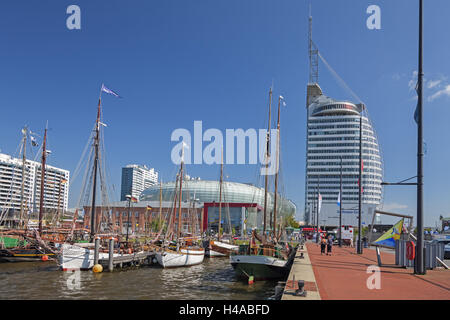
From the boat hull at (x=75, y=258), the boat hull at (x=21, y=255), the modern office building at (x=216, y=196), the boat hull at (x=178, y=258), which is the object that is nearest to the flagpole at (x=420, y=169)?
the boat hull at (x=178, y=258)

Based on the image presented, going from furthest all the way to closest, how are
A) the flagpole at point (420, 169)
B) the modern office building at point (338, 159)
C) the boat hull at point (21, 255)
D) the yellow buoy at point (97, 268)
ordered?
1. the modern office building at point (338, 159)
2. the boat hull at point (21, 255)
3. the yellow buoy at point (97, 268)
4. the flagpole at point (420, 169)

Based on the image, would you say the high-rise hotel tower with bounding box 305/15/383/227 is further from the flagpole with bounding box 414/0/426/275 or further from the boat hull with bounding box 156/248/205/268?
the flagpole with bounding box 414/0/426/275

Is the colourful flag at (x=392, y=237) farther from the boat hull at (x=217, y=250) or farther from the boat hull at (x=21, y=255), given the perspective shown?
the boat hull at (x=21, y=255)

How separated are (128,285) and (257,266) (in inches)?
359

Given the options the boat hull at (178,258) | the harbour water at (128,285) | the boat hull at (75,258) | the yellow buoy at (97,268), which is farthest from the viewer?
the boat hull at (178,258)

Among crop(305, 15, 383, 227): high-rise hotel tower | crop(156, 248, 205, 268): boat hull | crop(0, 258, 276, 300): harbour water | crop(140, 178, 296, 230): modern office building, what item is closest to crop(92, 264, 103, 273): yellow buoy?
crop(0, 258, 276, 300): harbour water

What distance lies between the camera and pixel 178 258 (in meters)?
37.5

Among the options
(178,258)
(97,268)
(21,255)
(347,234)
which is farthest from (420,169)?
(347,234)

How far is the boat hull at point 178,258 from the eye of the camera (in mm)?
36656

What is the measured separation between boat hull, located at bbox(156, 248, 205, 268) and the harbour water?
186 cm

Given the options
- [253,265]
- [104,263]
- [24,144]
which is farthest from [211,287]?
[24,144]

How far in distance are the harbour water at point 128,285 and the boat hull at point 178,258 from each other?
6.10ft

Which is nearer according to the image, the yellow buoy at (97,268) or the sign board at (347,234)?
the yellow buoy at (97,268)
